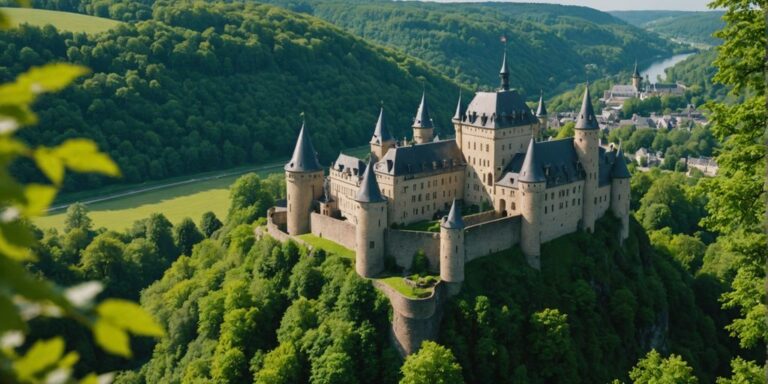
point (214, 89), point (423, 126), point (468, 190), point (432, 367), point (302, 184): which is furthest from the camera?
point (214, 89)

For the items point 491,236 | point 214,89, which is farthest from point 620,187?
point 214,89

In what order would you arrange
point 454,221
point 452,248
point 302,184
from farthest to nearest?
point 302,184, point 454,221, point 452,248

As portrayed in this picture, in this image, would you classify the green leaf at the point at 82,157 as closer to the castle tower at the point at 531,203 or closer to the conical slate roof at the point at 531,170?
the castle tower at the point at 531,203

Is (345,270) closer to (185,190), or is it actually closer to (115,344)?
(115,344)

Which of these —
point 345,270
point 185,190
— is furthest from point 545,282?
point 185,190

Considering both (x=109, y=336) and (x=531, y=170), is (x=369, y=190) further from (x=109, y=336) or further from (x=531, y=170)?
(x=109, y=336)

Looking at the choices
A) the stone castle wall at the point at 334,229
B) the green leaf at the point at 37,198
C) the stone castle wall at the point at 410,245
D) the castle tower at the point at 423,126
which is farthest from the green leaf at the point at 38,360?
the castle tower at the point at 423,126

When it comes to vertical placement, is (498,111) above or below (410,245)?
above

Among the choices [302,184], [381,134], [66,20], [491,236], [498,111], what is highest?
[66,20]
